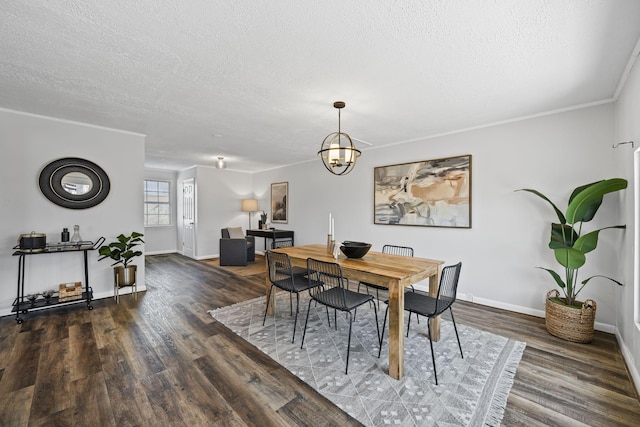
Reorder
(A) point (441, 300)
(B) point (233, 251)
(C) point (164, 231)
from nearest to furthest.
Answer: (A) point (441, 300), (B) point (233, 251), (C) point (164, 231)

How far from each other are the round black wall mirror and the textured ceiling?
0.64 meters

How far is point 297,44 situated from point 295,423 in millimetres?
2476

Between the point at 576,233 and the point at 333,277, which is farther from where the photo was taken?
the point at 576,233

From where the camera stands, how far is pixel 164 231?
7.83 m

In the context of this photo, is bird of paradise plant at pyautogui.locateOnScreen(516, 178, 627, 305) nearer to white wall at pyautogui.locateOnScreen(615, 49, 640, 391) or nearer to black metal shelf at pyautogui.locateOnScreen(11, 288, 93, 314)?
white wall at pyautogui.locateOnScreen(615, 49, 640, 391)

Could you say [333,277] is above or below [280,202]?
below

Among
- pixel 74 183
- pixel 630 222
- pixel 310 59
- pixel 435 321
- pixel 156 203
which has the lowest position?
pixel 435 321

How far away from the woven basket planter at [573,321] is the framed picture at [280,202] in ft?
17.3

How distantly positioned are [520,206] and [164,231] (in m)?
8.29

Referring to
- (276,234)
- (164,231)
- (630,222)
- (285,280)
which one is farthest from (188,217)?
(630,222)

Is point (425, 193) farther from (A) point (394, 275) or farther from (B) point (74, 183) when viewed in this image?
(B) point (74, 183)

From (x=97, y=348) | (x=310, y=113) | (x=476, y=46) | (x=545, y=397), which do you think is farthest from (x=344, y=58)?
(x=97, y=348)

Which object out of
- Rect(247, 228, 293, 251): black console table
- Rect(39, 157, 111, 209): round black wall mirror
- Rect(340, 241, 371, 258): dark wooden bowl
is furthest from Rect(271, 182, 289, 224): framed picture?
Rect(340, 241, 371, 258): dark wooden bowl

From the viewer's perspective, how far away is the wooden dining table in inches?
83.3
